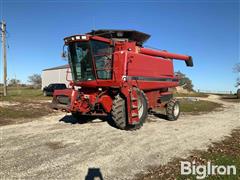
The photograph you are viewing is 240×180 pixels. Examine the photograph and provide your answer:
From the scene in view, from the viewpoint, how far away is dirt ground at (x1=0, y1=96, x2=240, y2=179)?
566cm

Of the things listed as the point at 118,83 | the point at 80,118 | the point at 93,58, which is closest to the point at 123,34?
the point at 93,58

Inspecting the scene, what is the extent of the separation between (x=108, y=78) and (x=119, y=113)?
5.35 feet

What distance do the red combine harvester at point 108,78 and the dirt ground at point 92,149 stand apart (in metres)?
0.75

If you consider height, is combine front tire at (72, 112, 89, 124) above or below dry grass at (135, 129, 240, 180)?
above

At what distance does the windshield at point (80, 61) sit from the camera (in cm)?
1073

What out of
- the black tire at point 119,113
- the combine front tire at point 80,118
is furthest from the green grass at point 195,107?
the black tire at point 119,113

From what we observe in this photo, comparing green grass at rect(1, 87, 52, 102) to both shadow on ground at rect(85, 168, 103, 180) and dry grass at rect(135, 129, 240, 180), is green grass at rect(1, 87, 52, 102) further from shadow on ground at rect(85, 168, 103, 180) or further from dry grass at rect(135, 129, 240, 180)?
dry grass at rect(135, 129, 240, 180)

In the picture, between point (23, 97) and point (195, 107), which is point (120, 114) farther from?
point (23, 97)

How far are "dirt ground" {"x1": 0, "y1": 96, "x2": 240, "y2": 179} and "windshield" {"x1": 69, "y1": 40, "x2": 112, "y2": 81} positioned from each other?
2152mm

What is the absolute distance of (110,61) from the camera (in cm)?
1062

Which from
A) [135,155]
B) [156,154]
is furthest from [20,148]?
[156,154]

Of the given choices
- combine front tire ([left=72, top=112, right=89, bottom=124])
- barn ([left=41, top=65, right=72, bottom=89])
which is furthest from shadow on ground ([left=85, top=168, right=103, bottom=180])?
barn ([left=41, top=65, right=72, bottom=89])

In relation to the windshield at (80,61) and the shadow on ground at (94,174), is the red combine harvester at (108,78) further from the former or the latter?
the shadow on ground at (94,174)

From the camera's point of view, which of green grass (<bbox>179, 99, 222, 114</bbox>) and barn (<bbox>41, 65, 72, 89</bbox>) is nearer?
green grass (<bbox>179, 99, 222, 114</bbox>)
